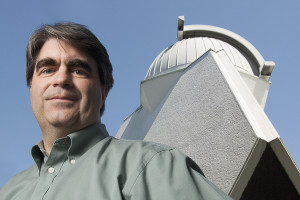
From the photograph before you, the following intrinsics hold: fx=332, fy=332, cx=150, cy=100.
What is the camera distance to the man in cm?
121

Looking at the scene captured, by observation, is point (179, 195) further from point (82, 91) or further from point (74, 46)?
point (74, 46)

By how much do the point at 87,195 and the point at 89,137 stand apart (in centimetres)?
36

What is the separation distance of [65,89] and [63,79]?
0.17ft

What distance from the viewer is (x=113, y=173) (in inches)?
51.1

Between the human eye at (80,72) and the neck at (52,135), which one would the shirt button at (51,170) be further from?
the human eye at (80,72)

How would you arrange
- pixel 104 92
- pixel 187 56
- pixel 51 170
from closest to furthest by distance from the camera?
pixel 51 170
pixel 104 92
pixel 187 56

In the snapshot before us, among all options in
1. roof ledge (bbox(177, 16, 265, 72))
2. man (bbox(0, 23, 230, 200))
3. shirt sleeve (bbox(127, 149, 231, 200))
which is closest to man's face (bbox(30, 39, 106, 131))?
man (bbox(0, 23, 230, 200))

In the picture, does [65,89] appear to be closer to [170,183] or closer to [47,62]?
[47,62]

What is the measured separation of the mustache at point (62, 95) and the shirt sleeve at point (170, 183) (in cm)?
54

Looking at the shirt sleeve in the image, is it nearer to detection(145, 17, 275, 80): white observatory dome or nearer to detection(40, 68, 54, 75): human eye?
detection(40, 68, 54, 75): human eye

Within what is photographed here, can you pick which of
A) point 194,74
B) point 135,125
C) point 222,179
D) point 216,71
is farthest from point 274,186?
point 135,125

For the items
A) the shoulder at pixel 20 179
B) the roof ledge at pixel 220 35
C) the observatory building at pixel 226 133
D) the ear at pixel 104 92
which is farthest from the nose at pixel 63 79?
the roof ledge at pixel 220 35

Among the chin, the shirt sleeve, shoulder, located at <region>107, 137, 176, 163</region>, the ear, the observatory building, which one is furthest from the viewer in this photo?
the observatory building

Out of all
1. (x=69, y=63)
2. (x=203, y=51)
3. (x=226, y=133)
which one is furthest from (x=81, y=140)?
(x=203, y=51)
